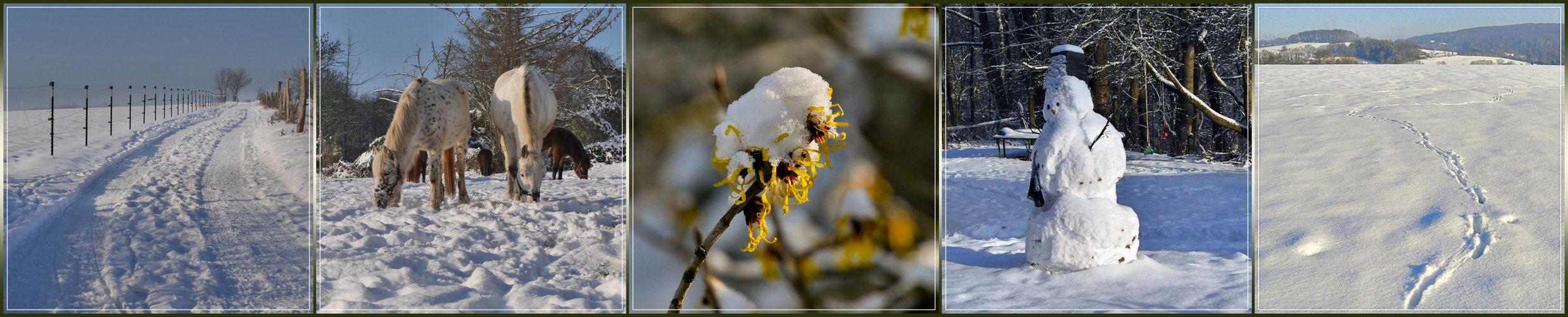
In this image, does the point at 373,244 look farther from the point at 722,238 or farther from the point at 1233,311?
the point at 1233,311

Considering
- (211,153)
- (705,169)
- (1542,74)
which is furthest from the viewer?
(1542,74)

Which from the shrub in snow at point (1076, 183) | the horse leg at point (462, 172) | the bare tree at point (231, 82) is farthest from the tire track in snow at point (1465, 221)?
the bare tree at point (231, 82)

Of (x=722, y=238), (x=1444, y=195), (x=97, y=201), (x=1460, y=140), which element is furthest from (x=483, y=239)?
(x=1460, y=140)

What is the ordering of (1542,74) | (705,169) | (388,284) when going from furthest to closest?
(1542,74) → (388,284) → (705,169)

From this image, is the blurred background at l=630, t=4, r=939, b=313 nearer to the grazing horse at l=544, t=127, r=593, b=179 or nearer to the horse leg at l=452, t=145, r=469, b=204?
the grazing horse at l=544, t=127, r=593, b=179

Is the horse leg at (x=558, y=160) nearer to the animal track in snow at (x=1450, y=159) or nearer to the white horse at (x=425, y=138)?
the white horse at (x=425, y=138)

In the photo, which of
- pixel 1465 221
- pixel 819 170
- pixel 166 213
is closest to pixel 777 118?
pixel 819 170
